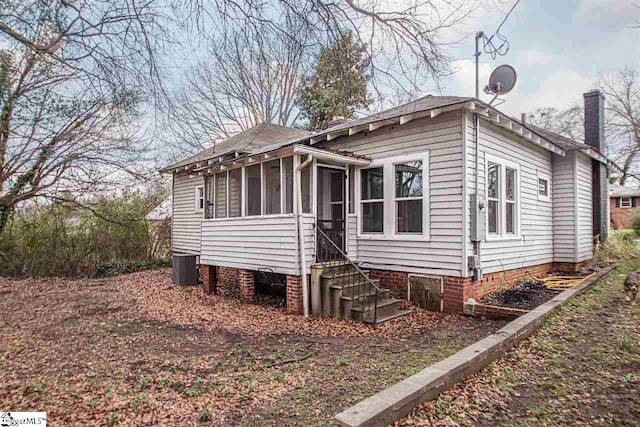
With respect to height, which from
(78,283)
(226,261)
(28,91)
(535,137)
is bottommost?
(78,283)

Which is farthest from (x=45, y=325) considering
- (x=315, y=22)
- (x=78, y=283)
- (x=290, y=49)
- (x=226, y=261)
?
(x=315, y=22)

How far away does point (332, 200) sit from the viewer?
8602mm

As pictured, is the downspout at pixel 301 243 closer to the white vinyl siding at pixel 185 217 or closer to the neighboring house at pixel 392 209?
the neighboring house at pixel 392 209

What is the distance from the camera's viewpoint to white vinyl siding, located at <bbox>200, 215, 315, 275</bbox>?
23.8 feet

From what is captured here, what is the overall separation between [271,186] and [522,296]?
5725 mm

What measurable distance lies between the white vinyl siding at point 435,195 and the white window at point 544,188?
4485 mm

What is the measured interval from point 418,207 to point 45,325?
24.3ft

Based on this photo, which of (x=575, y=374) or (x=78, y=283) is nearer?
(x=575, y=374)

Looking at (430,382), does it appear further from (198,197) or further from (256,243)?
(198,197)

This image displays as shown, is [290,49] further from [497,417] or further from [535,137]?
[535,137]

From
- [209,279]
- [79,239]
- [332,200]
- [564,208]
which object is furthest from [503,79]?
[79,239]

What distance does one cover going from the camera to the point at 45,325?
6.75 meters

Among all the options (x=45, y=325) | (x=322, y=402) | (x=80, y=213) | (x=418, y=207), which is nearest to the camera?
(x=322, y=402)

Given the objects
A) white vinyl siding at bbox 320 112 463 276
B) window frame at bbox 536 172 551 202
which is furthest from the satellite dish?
window frame at bbox 536 172 551 202
